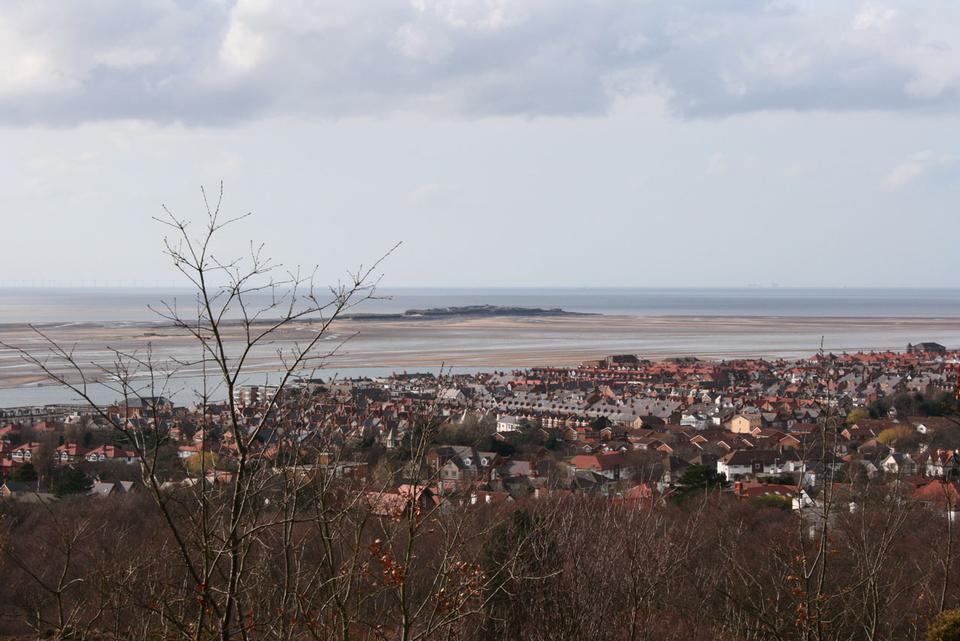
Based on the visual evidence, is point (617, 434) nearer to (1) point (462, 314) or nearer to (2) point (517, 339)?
(2) point (517, 339)

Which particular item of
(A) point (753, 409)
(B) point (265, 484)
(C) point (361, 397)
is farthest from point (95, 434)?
(B) point (265, 484)

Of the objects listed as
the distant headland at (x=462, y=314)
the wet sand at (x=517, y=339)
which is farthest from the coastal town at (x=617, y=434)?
the distant headland at (x=462, y=314)

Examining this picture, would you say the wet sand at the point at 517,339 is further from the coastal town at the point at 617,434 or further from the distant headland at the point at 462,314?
the coastal town at the point at 617,434

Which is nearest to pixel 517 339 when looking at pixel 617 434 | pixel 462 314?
pixel 462 314

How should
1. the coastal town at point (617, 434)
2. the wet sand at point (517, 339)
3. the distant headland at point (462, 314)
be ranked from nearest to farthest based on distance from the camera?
the coastal town at point (617, 434) < the wet sand at point (517, 339) < the distant headland at point (462, 314)

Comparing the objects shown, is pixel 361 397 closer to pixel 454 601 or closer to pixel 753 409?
pixel 753 409

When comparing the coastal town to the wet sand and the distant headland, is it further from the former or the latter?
the distant headland

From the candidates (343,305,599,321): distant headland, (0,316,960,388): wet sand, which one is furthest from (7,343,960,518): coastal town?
(343,305,599,321): distant headland
